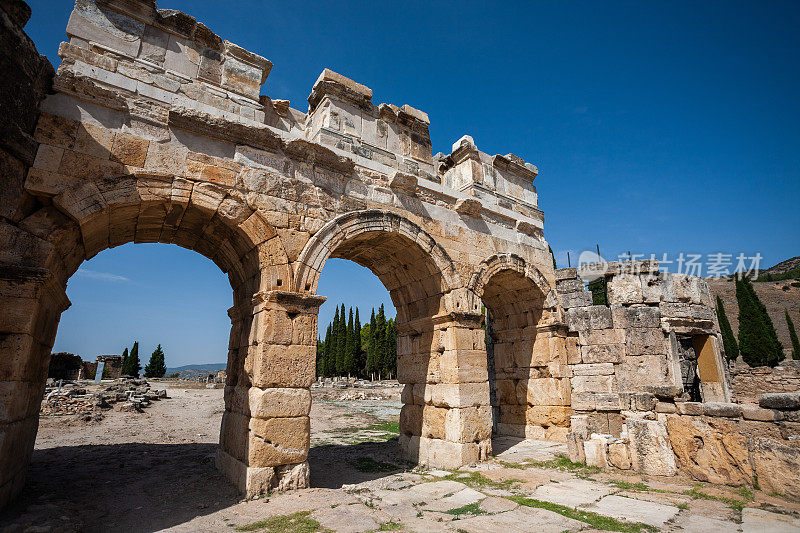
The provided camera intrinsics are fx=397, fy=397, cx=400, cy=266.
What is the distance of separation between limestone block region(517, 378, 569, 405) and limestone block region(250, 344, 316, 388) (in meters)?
5.59

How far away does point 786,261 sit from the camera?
64.5 m

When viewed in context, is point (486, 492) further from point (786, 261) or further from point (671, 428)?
point (786, 261)

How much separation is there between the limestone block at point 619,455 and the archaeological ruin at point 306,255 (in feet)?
0.09

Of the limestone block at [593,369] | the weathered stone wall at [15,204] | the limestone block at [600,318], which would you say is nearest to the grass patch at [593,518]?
→ the limestone block at [593,369]

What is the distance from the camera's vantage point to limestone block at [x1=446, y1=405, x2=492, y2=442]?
258 inches

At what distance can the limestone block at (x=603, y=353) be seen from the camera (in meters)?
8.05

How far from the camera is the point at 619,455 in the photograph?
5859 mm

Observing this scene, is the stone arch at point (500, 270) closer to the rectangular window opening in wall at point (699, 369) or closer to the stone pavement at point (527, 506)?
the rectangular window opening in wall at point (699, 369)

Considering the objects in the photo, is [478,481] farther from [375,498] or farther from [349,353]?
[349,353]

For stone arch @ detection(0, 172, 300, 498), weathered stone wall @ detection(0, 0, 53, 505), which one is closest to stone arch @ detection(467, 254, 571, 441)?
stone arch @ detection(0, 172, 300, 498)

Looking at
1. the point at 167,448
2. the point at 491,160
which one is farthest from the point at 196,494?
the point at 491,160

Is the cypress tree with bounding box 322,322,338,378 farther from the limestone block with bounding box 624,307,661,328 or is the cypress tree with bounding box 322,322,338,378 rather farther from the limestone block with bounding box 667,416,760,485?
the limestone block with bounding box 667,416,760,485

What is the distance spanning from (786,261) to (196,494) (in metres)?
88.5

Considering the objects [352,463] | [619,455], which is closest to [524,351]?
[619,455]
